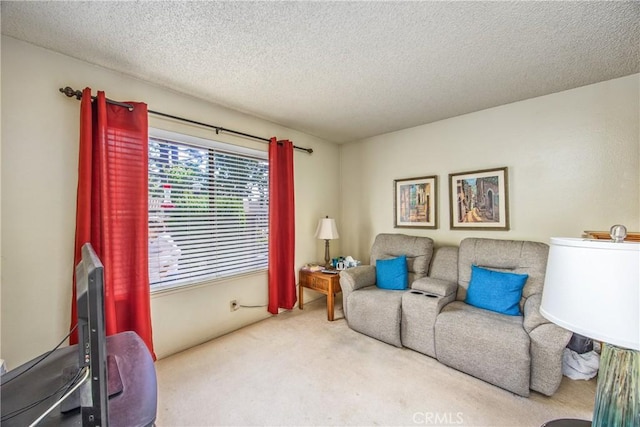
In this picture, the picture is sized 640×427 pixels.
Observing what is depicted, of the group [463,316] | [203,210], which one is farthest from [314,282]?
[463,316]

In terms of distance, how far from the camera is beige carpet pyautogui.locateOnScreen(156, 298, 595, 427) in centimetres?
161

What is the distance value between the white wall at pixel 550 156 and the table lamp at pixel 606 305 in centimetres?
201

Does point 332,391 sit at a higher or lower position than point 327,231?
lower

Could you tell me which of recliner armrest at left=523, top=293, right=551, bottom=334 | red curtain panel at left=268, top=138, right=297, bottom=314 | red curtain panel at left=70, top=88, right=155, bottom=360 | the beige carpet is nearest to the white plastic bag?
the beige carpet

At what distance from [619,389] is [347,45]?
2.07 m

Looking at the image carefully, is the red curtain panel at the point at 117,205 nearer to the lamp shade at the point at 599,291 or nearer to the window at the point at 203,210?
the window at the point at 203,210

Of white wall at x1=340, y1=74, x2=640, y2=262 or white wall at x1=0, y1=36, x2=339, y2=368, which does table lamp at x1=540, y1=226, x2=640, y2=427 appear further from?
white wall at x1=0, y1=36, x2=339, y2=368

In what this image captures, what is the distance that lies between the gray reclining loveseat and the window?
124cm

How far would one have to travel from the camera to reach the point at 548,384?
68.1 inches

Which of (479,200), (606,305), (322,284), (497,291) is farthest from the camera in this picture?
(322,284)

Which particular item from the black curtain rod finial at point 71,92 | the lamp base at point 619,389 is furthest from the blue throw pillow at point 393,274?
the black curtain rod finial at point 71,92

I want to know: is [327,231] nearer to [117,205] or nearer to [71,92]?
[117,205]

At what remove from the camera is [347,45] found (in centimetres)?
171

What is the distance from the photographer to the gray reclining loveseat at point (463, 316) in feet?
5.80
